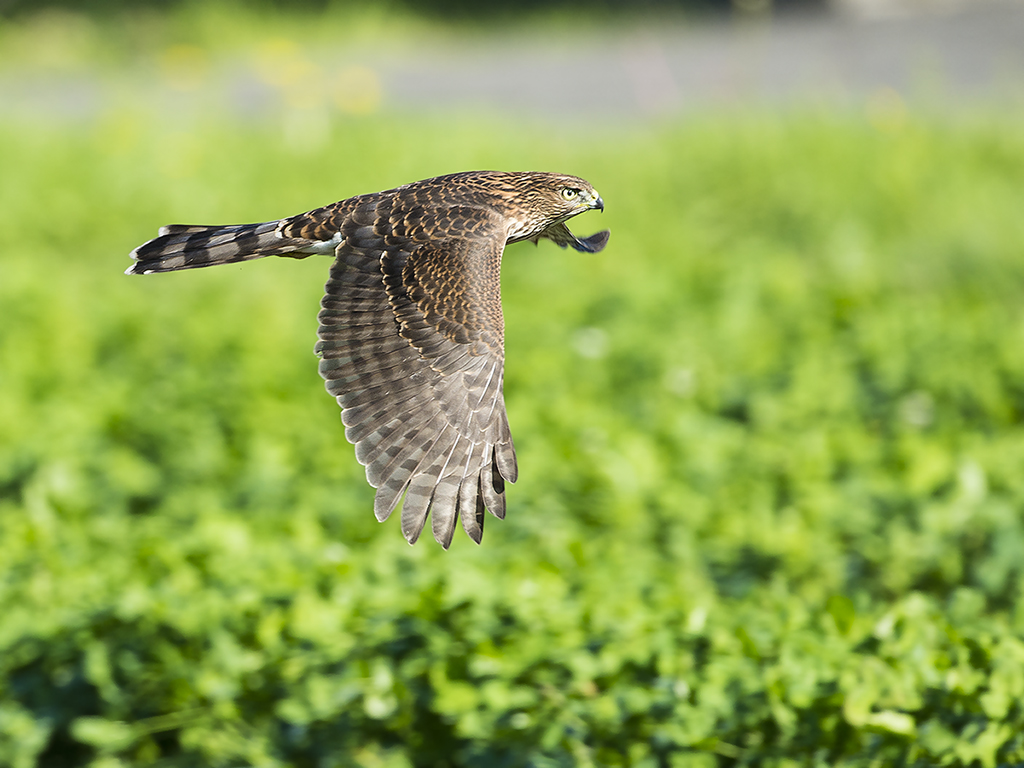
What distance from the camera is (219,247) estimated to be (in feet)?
5.62

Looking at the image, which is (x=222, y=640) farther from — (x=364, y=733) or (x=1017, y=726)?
(x=1017, y=726)

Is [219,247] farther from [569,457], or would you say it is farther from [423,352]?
[569,457]

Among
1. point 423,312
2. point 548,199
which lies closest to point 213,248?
point 423,312

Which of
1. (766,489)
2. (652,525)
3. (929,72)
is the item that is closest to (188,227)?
(652,525)

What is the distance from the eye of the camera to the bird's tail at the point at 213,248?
5.48 ft

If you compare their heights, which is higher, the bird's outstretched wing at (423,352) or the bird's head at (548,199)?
the bird's head at (548,199)

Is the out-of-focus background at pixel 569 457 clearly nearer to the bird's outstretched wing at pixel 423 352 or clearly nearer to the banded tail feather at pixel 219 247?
the bird's outstretched wing at pixel 423 352

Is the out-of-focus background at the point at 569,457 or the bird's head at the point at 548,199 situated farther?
the out-of-focus background at the point at 569,457

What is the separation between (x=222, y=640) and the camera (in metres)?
3.04

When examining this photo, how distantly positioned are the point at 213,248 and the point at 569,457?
2719mm

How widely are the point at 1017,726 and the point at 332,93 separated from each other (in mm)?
6281

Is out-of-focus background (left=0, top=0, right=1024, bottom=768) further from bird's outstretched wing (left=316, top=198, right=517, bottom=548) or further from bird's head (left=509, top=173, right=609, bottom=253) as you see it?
bird's head (left=509, top=173, right=609, bottom=253)

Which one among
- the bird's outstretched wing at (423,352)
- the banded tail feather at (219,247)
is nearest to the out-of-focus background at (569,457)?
the bird's outstretched wing at (423,352)

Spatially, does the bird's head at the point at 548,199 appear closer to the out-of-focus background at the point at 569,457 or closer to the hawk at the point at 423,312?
the hawk at the point at 423,312
